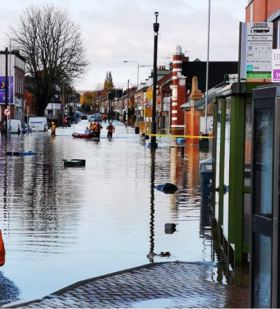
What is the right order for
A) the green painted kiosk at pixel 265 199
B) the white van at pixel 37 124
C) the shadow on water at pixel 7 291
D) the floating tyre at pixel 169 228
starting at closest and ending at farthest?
the green painted kiosk at pixel 265 199 < the shadow on water at pixel 7 291 < the floating tyre at pixel 169 228 < the white van at pixel 37 124

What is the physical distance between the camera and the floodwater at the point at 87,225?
10406mm

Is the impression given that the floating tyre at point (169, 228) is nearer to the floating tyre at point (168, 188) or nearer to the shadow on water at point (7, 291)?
the shadow on water at point (7, 291)

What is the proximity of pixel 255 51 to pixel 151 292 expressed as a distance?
3.64 meters

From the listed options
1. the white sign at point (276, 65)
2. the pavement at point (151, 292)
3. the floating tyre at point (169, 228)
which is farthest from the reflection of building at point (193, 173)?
the white sign at point (276, 65)

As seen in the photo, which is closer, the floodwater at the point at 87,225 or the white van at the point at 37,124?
the floodwater at the point at 87,225

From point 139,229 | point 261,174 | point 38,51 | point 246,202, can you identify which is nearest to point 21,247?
point 139,229

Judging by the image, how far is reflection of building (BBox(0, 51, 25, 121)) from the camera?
9388 centimetres

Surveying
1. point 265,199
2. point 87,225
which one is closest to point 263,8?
point 87,225

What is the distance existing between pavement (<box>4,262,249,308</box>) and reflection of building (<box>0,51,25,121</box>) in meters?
81.7

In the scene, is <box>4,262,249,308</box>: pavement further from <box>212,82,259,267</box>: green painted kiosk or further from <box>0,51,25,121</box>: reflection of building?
<box>0,51,25,121</box>: reflection of building

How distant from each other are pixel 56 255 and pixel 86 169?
16981 millimetres

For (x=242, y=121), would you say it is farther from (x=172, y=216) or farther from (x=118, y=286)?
(x=172, y=216)

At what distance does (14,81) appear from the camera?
101 meters

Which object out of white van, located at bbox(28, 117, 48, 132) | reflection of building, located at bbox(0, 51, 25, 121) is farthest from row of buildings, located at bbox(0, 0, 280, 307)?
reflection of building, located at bbox(0, 51, 25, 121)
